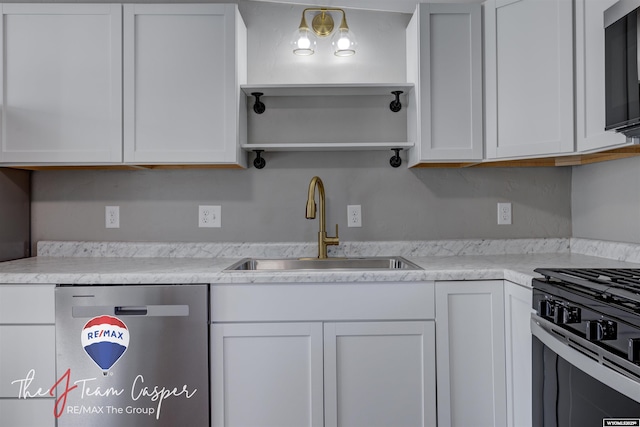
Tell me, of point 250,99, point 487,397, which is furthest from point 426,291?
point 250,99

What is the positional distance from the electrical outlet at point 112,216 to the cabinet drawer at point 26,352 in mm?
737

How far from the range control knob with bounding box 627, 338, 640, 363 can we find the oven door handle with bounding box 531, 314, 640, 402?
46 mm

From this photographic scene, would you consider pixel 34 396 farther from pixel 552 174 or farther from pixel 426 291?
pixel 552 174

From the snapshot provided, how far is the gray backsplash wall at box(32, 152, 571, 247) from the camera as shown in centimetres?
238

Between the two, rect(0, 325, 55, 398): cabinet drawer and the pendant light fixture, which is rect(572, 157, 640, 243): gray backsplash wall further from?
rect(0, 325, 55, 398): cabinet drawer

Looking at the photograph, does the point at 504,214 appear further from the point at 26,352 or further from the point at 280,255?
the point at 26,352

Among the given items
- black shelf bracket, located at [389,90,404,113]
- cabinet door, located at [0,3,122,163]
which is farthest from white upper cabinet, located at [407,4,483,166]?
cabinet door, located at [0,3,122,163]

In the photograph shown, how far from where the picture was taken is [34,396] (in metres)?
1.74

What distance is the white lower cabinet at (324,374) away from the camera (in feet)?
5.73

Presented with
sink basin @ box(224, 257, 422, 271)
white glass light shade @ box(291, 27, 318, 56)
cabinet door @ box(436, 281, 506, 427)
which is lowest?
cabinet door @ box(436, 281, 506, 427)

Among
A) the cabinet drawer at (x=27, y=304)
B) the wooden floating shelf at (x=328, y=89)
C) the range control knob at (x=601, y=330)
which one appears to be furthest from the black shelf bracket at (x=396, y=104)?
the cabinet drawer at (x=27, y=304)

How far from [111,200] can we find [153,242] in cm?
31

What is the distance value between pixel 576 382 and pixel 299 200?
1.50m

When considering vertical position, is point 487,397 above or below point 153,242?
below
